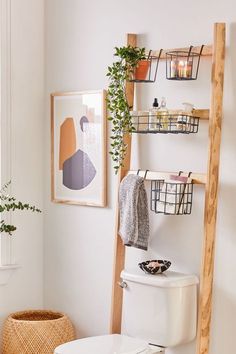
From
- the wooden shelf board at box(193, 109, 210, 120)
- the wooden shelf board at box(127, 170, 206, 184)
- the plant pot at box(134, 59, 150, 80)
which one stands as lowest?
the wooden shelf board at box(127, 170, 206, 184)

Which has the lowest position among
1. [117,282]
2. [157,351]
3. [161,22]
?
[157,351]

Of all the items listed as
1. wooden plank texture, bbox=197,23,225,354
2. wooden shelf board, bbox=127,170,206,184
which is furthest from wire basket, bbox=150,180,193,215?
wooden plank texture, bbox=197,23,225,354

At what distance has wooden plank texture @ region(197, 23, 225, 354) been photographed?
3078mm

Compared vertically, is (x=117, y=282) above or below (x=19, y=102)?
below

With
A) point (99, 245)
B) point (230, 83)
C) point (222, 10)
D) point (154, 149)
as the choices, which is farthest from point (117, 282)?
point (222, 10)

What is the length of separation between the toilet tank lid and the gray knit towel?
0.45 ft

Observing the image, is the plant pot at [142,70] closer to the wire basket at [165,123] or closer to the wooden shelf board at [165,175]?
the wire basket at [165,123]

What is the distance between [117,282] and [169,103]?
89 cm

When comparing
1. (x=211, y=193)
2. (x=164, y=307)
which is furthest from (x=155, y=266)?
(x=211, y=193)

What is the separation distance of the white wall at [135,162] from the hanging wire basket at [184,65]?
4 centimetres

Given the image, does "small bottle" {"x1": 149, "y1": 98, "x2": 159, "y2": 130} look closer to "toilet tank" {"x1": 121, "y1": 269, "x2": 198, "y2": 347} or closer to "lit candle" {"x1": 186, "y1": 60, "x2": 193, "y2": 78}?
"lit candle" {"x1": 186, "y1": 60, "x2": 193, "y2": 78}

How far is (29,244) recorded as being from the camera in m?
4.16

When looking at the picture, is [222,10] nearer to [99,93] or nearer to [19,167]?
[99,93]

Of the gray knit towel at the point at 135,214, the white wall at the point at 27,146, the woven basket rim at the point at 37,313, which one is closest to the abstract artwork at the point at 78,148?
the white wall at the point at 27,146
